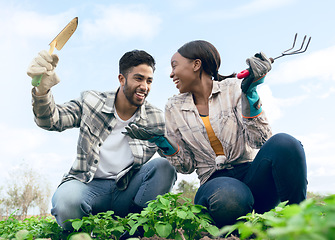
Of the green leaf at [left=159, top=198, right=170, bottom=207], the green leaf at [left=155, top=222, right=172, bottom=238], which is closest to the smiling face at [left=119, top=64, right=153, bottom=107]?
the green leaf at [left=159, top=198, right=170, bottom=207]

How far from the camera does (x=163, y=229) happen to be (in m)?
2.04

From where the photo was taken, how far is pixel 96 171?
2.97 m

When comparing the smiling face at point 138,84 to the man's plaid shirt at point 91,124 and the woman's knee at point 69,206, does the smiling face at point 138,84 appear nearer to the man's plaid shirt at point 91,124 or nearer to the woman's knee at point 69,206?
the man's plaid shirt at point 91,124

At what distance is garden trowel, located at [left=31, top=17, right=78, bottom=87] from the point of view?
8.32 ft

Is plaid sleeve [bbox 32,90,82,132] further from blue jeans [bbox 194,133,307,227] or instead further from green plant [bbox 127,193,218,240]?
blue jeans [bbox 194,133,307,227]

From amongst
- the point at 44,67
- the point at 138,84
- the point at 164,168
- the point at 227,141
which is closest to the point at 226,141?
the point at 227,141

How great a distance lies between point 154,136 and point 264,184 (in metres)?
0.87

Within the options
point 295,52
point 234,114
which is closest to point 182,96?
point 234,114

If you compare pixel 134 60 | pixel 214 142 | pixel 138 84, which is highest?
pixel 134 60

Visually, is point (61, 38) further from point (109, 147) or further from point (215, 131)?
point (215, 131)

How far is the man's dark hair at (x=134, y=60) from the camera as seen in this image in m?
3.10

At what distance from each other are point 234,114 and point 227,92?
20 cm

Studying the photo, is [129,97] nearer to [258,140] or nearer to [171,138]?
[171,138]

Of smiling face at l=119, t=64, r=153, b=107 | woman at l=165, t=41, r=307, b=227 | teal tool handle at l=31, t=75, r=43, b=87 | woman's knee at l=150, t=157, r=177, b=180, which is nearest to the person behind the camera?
woman at l=165, t=41, r=307, b=227
